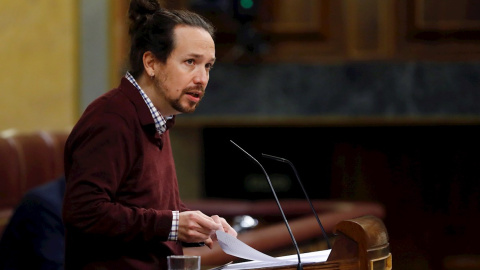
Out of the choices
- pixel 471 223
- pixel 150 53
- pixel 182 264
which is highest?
pixel 150 53

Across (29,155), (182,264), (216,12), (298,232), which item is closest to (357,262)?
(182,264)

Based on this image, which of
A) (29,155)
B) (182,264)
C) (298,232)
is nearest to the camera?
(182,264)

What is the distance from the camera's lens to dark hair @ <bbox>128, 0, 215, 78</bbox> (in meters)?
1.48

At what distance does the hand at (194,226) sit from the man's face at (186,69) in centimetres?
→ 17

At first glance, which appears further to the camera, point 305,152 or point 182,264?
point 305,152

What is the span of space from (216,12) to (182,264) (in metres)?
3.29

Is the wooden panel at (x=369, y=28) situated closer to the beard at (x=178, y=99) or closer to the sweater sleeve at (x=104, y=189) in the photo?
the beard at (x=178, y=99)

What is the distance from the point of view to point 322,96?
4461mm

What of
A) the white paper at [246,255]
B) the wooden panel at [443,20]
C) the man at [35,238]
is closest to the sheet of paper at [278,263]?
the white paper at [246,255]

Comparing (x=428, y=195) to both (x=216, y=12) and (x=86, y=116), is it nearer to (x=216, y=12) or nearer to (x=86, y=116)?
(x=216, y=12)

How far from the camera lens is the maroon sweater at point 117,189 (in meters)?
1.35

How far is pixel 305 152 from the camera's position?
16.0ft

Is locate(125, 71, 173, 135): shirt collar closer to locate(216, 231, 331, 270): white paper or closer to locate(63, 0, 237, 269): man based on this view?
locate(63, 0, 237, 269): man

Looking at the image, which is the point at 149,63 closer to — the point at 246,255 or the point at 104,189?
the point at 104,189
